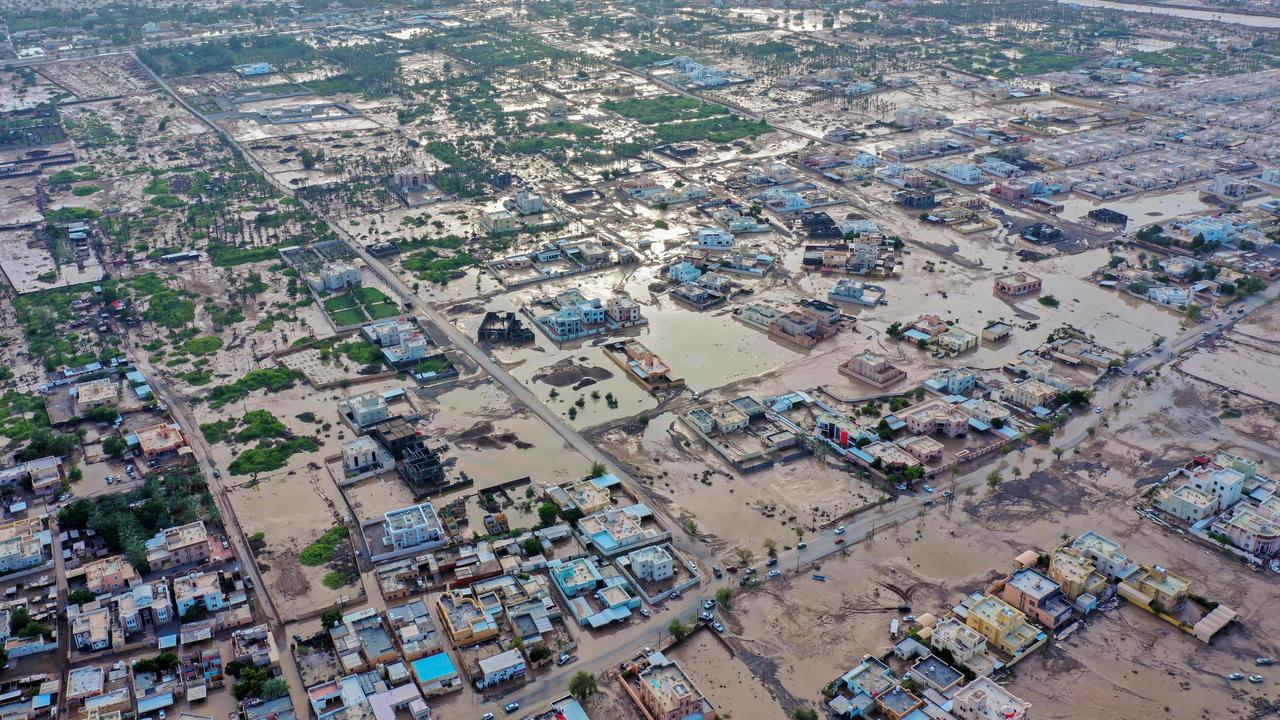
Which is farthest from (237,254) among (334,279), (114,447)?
(114,447)

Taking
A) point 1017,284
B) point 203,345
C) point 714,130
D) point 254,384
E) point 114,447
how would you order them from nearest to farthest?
point 114,447
point 254,384
point 203,345
point 1017,284
point 714,130

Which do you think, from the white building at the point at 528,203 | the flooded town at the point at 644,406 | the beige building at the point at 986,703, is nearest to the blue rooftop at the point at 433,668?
the flooded town at the point at 644,406

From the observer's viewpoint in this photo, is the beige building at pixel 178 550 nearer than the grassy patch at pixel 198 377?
Yes

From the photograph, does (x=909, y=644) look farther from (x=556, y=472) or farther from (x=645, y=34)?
(x=645, y=34)

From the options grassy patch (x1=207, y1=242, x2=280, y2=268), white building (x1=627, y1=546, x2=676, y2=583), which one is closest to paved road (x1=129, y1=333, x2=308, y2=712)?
grassy patch (x1=207, y1=242, x2=280, y2=268)

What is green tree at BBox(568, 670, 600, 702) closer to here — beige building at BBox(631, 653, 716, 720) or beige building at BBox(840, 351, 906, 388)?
beige building at BBox(631, 653, 716, 720)

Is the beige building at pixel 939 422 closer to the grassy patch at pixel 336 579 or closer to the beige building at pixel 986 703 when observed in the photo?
the beige building at pixel 986 703

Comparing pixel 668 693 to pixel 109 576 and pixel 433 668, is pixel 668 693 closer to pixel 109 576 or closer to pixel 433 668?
pixel 433 668

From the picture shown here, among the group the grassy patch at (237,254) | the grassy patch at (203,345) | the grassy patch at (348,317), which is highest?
the grassy patch at (237,254)
